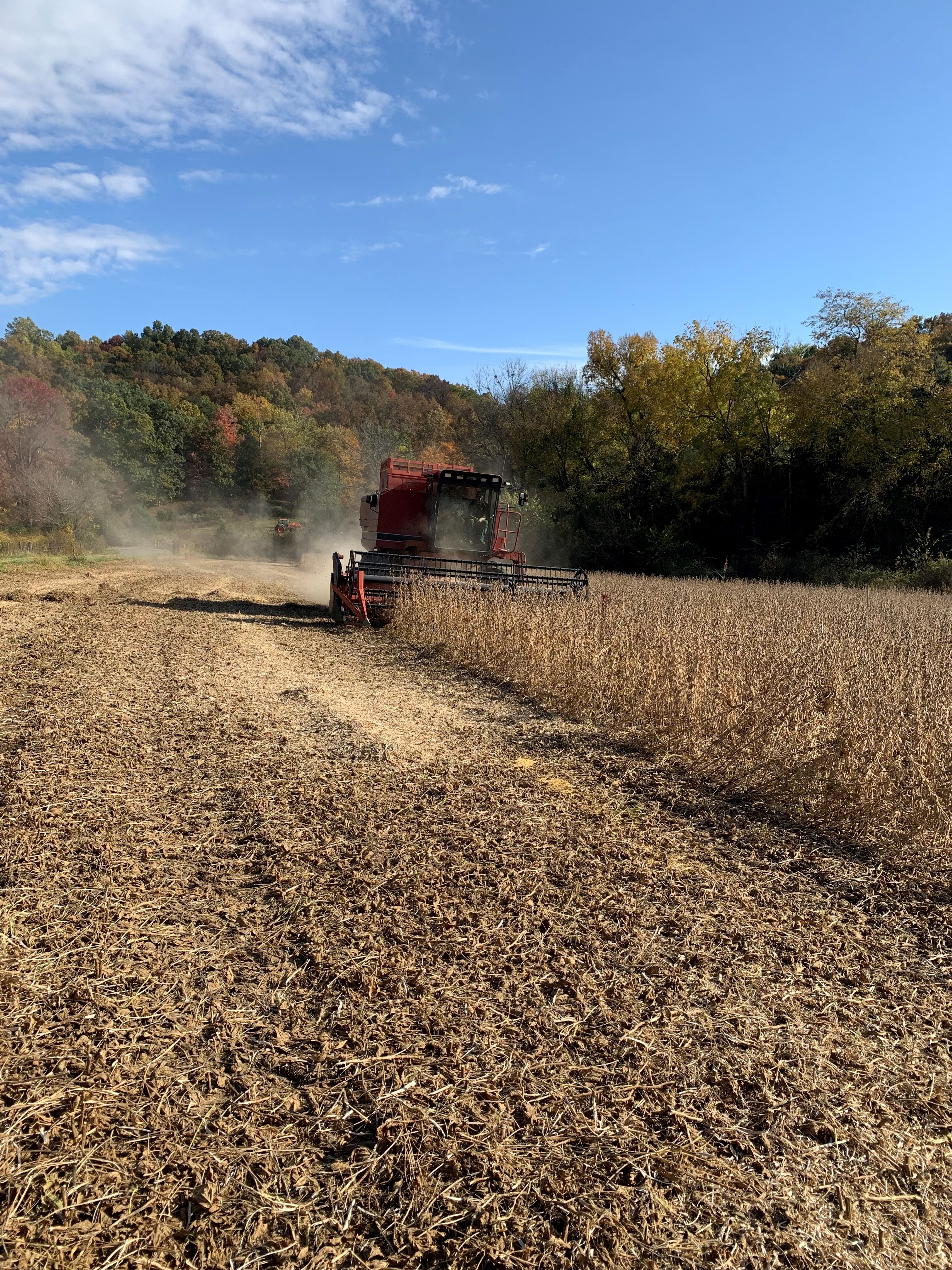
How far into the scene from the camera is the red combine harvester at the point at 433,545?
9.87 m

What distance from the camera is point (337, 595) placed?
1048 cm

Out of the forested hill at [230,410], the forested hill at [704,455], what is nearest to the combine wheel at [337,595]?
the forested hill at [704,455]

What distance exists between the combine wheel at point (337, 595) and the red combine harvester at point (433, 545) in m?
0.02

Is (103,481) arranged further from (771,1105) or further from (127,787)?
(771,1105)

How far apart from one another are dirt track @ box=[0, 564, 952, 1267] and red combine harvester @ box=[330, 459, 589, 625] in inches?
229

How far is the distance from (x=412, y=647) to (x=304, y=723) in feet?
12.3

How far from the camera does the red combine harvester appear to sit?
9867mm

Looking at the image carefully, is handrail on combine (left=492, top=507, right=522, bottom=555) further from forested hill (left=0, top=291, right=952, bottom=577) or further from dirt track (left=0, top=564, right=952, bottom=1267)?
forested hill (left=0, top=291, right=952, bottom=577)

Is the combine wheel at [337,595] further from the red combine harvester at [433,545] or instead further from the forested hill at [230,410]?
the forested hill at [230,410]

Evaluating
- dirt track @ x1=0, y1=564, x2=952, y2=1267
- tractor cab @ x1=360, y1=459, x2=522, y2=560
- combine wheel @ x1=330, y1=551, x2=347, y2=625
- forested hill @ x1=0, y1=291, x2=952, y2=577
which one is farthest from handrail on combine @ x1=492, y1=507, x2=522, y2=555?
forested hill @ x1=0, y1=291, x2=952, y2=577

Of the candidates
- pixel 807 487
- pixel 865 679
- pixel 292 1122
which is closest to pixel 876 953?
pixel 292 1122

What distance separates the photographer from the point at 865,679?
5230 millimetres

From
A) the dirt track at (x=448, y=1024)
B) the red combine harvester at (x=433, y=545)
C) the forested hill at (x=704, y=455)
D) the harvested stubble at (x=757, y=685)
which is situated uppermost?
the forested hill at (x=704, y=455)

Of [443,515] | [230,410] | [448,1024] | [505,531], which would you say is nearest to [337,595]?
[443,515]
